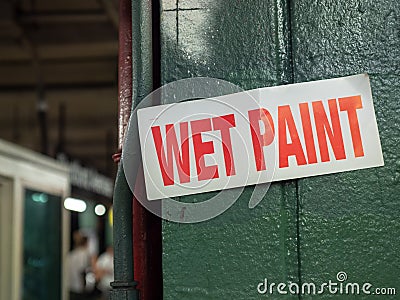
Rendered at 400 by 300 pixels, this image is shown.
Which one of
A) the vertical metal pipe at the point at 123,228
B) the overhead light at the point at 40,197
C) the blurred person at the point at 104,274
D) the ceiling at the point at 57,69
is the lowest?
the vertical metal pipe at the point at 123,228

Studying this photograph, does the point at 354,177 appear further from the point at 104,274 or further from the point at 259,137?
the point at 104,274

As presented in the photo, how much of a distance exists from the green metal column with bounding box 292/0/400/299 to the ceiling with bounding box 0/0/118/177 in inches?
206

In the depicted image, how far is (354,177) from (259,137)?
0.70 feet

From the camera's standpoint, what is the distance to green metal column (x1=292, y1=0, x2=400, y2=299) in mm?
1358

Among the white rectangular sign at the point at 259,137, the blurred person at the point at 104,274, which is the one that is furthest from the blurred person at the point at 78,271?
the white rectangular sign at the point at 259,137

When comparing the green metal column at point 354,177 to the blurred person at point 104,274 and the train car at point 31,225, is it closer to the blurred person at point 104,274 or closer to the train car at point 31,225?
the train car at point 31,225

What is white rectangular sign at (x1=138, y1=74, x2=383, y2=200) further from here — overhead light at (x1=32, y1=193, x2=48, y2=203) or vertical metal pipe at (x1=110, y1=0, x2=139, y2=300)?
overhead light at (x1=32, y1=193, x2=48, y2=203)

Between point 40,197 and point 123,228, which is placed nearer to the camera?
point 123,228

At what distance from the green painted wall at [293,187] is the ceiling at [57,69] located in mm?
5160

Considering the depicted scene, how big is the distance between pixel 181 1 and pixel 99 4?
18.5ft

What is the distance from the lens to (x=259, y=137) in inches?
56.2

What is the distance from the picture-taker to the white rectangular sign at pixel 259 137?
4.58ft

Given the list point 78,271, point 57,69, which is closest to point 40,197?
point 78,271

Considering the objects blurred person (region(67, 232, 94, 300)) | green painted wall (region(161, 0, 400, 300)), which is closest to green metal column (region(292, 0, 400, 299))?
green painted wall (region(161, 0, 400, 300))
